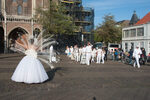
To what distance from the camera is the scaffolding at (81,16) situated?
44.3 metres

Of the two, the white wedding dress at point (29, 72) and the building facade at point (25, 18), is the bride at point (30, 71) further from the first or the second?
the building facade at point (25, 18)

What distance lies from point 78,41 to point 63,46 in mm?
5256

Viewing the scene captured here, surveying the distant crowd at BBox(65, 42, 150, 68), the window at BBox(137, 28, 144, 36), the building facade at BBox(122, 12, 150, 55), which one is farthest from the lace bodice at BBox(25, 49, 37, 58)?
the window at BBox(137, 28, 144, 36)

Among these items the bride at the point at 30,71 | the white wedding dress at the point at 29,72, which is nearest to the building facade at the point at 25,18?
the bride at the point at 30,71

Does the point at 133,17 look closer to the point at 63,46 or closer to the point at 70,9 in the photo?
the point at 70,9

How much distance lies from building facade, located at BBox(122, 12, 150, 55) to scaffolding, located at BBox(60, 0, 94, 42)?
15.2 meters

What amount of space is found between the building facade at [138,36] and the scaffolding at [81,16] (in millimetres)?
15247

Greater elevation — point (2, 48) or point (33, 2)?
point (33, 2)

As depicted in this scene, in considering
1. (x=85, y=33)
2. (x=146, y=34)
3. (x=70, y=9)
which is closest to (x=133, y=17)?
(x=85, y=33)

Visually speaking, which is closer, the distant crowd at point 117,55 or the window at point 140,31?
the distant crowd at point 117,55

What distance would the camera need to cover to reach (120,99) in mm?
5277

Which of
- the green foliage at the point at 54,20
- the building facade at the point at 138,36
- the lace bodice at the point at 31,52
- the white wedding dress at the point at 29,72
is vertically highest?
the green foliage at the point at 54,20

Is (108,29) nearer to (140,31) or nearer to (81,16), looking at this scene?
(81,16)

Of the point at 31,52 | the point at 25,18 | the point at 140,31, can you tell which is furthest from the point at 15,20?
the point at 31,52
